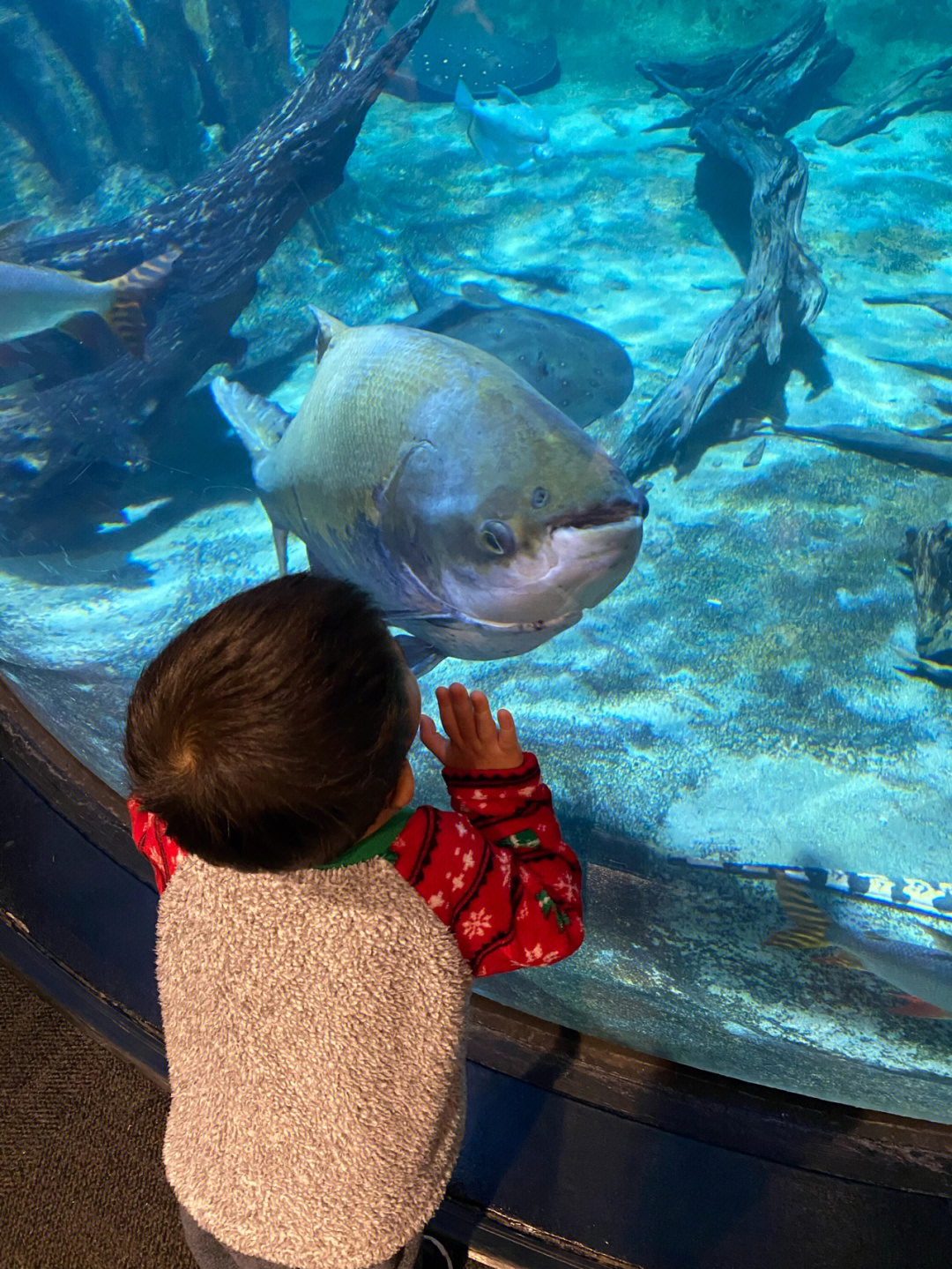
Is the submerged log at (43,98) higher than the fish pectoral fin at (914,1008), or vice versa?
the submerged log at (43,98)

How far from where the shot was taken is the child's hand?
0.87 metres

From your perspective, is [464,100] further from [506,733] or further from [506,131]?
[506,733]

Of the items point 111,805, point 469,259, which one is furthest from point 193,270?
point 111,805

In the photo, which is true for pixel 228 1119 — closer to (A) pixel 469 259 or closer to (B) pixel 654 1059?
(B) pixel 654 1059

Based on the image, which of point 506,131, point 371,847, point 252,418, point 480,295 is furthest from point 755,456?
point 506,131

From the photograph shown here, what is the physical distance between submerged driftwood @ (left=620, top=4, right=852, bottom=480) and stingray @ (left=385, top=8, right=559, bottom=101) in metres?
0.85

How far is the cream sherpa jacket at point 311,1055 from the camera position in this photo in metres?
0.75

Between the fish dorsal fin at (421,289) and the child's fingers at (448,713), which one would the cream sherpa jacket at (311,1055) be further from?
the fish dorsal fin at (421,289)

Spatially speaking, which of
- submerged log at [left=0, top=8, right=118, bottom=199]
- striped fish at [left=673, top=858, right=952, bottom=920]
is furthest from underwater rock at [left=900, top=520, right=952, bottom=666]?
submerged log at [left=0, top=8, right=118, bottom=199]

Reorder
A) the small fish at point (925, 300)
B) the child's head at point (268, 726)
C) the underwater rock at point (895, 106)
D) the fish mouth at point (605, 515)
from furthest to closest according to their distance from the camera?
the underwater rock at point (895, 106), the small fish at point (925, 300), the fish mouth at point (605, 515), the child's head at point (268, 726)

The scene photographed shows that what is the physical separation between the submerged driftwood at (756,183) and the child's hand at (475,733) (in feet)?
5.88

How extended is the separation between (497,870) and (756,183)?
402cm

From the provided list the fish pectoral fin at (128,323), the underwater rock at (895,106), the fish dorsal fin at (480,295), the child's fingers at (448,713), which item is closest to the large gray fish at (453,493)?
the child's fingers at (448,713)

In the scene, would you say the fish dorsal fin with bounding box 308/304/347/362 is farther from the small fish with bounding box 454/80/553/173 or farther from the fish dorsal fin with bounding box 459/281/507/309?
the small fish with bounding box 454/80/553/173
